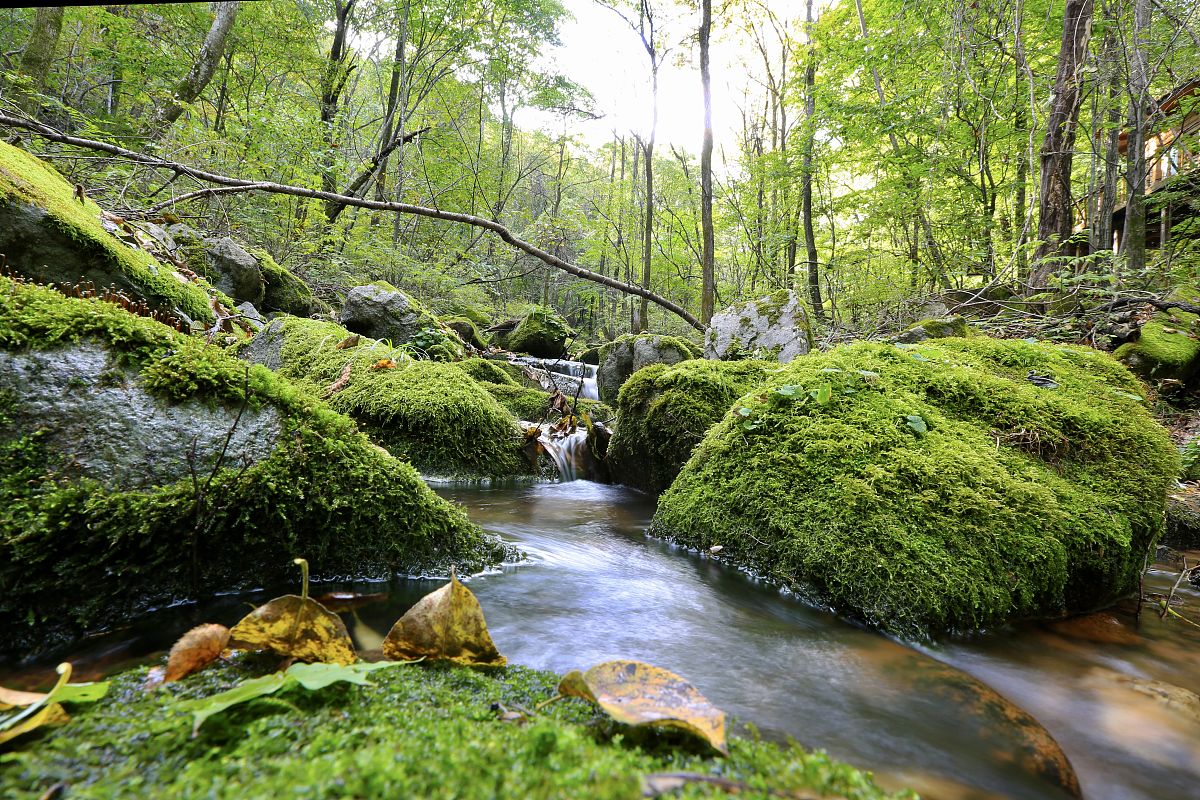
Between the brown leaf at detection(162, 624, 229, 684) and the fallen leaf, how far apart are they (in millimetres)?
34

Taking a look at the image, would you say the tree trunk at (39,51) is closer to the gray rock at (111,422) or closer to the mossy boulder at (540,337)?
the mossy boulder at (540,337)

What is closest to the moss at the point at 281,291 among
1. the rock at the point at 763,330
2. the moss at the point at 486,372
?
the moss at the point at 486,372

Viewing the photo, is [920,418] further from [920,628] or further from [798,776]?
[798,776]

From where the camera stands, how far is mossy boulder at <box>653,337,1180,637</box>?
2389 millimetres

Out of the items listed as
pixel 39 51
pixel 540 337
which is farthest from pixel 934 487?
pixel 39 51

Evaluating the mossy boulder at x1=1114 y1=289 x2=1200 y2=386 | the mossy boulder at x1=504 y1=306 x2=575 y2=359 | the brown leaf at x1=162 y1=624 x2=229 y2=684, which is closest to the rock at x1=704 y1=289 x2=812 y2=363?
the mossy boulder at x1=1114 y1=289 x2=1200 y2=386

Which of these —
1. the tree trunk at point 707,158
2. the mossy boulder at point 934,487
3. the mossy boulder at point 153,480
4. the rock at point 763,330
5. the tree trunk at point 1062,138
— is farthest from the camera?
the tree trunk at point 707,158

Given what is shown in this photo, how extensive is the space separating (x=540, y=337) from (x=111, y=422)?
12633mm

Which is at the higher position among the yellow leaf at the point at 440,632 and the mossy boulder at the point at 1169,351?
the mossy boulder at the point at 1169,351

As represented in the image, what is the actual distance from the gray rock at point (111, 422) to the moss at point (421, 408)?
10.6ft

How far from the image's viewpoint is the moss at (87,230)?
395cm

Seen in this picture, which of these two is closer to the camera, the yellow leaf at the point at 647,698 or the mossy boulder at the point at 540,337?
the yellow leaf at the point at 647,698

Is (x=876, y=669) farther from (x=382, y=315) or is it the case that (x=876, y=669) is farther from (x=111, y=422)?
(x=382, y=315)

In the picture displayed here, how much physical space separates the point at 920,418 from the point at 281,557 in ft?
10.7
